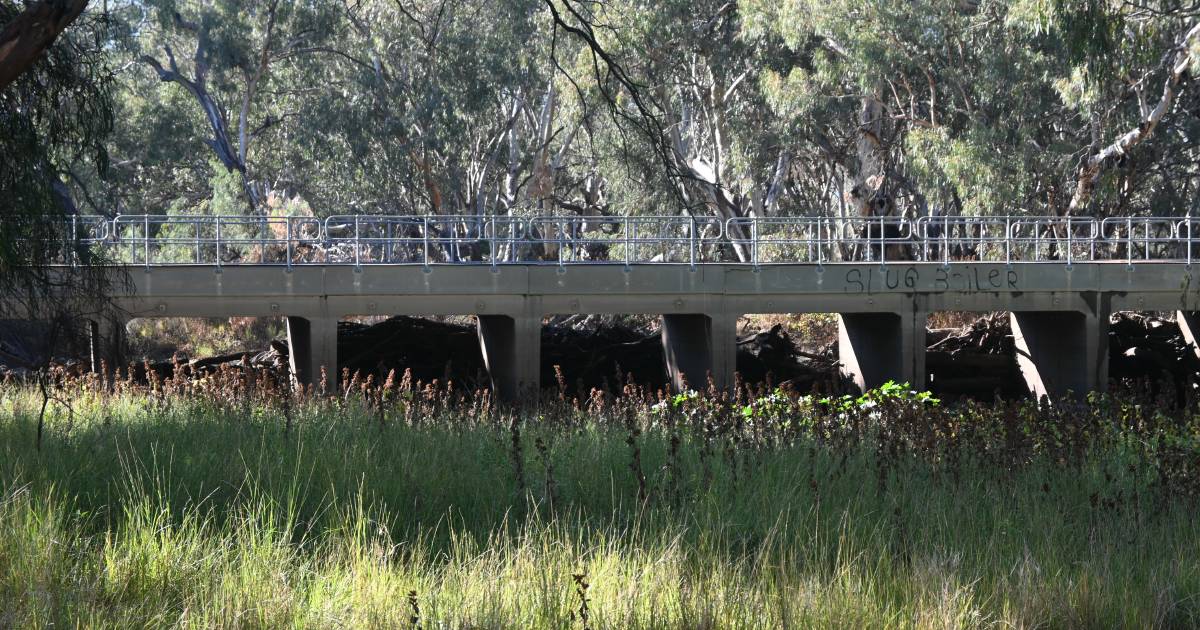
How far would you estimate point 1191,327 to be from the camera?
26766mm

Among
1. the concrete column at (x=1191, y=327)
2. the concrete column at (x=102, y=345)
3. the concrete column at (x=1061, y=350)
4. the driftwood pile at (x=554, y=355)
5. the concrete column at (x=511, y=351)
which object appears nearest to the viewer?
the concrete column at (x=102, y=345)

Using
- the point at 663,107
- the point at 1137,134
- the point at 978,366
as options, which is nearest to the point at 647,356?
the point at 978,366

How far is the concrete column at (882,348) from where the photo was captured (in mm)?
23781

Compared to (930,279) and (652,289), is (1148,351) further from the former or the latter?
(652,289)

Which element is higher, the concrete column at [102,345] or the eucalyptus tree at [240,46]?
the eucalyptus tree at [240,46]

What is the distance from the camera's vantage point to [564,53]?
3716 centimetres

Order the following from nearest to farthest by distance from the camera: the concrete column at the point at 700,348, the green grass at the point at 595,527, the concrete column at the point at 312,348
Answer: the green grass at the point at 595,527 < the concrete column at the point at 312,348 < the concrete column at the point at 700,348

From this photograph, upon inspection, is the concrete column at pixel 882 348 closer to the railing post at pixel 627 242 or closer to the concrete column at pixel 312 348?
the railing post at pixel 627 242

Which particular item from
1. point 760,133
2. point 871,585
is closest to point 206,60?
point 760,133

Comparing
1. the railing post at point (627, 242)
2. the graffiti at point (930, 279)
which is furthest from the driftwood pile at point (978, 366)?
the railing post at point (627, 242)

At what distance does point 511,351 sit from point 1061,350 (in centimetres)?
1138

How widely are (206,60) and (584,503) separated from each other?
35.6 m

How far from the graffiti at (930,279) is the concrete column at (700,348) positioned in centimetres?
254

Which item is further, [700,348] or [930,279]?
[930,279]
